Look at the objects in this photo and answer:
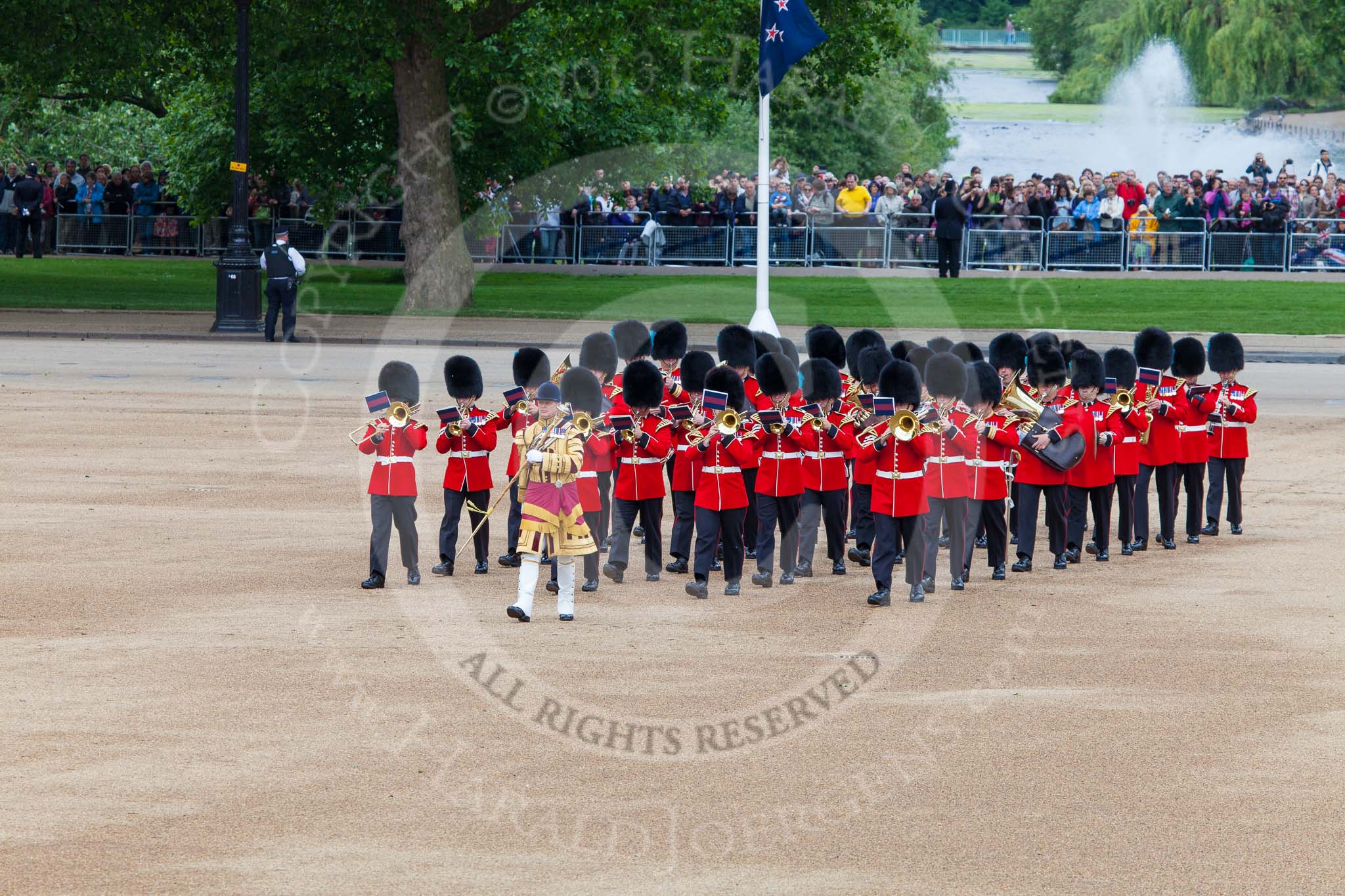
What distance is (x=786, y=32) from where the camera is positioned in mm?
24266

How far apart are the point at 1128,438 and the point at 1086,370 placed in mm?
594

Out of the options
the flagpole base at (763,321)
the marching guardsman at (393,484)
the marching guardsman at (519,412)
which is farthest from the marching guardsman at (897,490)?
the flagpole base at (763,321)

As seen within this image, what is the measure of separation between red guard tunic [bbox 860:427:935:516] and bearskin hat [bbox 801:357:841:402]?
3.60 feet

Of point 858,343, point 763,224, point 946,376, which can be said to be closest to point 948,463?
point 946,376

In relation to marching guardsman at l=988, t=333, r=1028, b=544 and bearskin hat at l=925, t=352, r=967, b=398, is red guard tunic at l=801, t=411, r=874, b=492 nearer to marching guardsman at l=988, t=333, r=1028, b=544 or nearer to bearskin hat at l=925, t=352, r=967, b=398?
bearskin hat at l=925, t=352, r=967, b=398

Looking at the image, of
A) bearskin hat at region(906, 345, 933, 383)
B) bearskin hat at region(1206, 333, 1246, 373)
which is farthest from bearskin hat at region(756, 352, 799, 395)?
bearskin hat at region(1206, 333, 1246, 373)

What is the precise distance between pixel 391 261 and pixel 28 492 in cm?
2537

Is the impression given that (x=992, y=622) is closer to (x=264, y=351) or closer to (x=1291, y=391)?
(x=1291, y=391)

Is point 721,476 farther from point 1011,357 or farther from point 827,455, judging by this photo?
point 1011,357

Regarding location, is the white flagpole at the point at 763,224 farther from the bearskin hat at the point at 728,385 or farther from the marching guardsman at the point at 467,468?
the marching guardsman at the point at 467,468

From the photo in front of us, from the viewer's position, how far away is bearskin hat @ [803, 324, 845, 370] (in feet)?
44.8

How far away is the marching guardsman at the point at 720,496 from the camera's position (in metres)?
11.0

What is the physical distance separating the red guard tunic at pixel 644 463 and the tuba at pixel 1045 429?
2.33 metres

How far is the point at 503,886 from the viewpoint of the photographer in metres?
6.05
